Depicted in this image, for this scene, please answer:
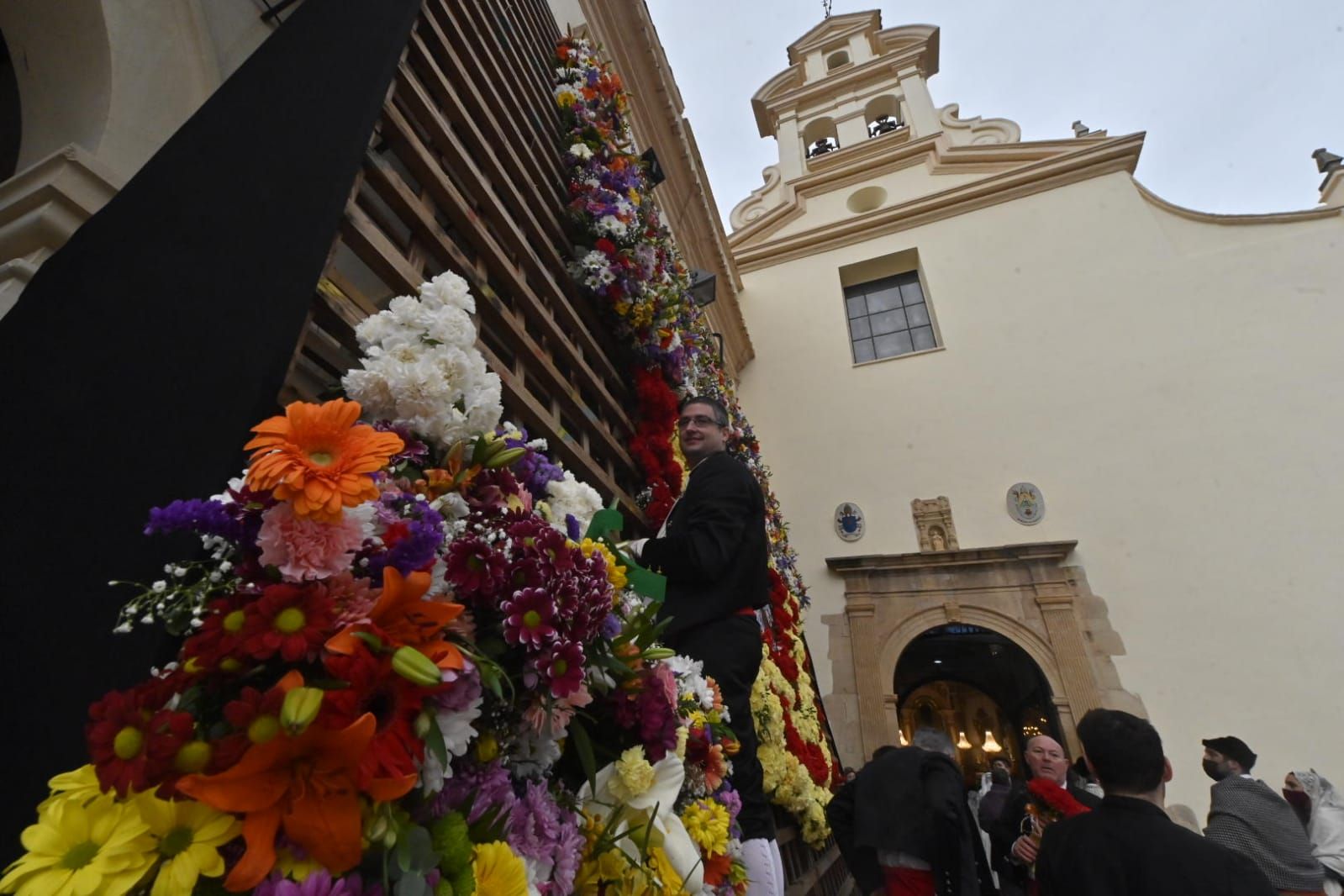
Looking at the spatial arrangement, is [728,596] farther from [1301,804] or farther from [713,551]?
[1301,804]

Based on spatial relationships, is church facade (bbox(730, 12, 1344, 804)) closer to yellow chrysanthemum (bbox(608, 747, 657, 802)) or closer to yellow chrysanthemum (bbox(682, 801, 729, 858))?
yellow chrysanthemum (bbox(682, 801, 729, 858))

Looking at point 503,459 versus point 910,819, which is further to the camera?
point 910,819

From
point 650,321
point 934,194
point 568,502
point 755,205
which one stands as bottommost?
point 568,502

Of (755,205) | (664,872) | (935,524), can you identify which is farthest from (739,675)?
(755,205)

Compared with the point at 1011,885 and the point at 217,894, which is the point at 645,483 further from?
the point at 1011,885

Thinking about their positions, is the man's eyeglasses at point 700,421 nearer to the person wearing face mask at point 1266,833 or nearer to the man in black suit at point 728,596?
the man in black suit at point 728,596

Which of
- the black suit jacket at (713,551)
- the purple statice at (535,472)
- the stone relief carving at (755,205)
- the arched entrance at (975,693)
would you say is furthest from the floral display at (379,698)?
the stone relief carving at (755,205)

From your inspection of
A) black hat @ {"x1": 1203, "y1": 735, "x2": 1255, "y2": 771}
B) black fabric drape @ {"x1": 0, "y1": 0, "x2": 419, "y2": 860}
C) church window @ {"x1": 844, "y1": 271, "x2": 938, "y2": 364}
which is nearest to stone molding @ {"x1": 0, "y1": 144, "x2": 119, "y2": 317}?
black fabric drape @ {"x1": 0, "y1": 0, "x2": 419, "y2": 860}

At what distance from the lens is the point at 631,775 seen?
1047 millimetres

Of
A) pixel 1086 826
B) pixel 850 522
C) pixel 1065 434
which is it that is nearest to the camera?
pixel 1086 826

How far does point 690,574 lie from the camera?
1.66 meters

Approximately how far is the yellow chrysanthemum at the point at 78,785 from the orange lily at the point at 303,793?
0.42 ft

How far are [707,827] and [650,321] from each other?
2385 millimetres

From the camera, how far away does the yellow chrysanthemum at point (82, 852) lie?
1.72ft
